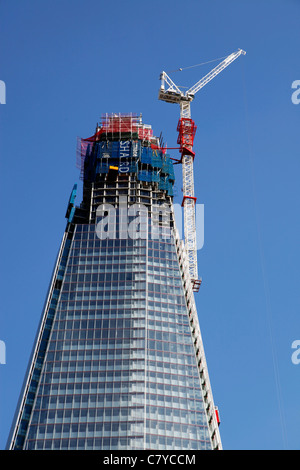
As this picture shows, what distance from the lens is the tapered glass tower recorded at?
14812 centimetres

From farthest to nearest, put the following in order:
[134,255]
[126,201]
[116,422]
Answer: [126,201] < [134,255] < [116,422]

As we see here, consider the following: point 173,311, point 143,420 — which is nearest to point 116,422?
point 143,420

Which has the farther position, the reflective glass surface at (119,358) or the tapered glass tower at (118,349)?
the tapered glass tower at (118,349)

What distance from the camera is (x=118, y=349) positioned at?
16175 centimetres

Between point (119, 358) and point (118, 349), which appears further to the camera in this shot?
point (118, 349)

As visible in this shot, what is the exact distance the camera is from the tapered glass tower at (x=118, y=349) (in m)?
148

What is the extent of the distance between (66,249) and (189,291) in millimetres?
33422

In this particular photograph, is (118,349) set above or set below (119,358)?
above

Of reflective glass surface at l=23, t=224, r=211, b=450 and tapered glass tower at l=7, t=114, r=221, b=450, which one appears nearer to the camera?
reflective glass surface at l=23, t=224, r=211, b=450

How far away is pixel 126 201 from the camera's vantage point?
656ft
